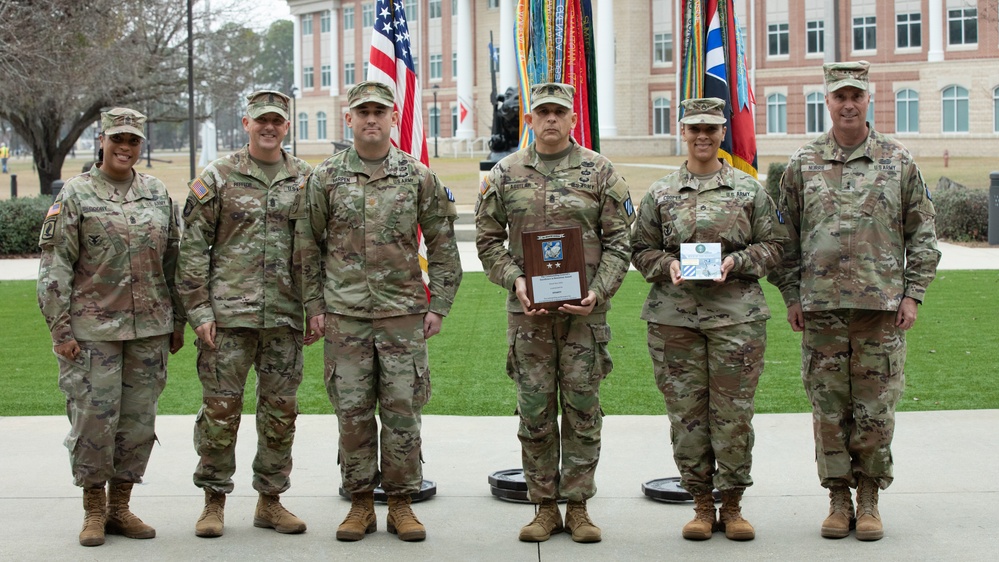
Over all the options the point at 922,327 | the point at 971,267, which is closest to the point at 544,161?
the point at 922,327

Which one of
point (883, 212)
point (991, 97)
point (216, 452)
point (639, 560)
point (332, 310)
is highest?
point (991, 97)

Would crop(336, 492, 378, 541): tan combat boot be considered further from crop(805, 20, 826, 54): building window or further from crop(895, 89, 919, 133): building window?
crop(805, 20, 826, 54): building window

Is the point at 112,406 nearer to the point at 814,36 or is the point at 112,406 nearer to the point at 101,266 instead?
the point at 101,266

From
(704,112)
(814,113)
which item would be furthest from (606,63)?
(704,112)

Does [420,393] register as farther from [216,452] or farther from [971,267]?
[971,267]

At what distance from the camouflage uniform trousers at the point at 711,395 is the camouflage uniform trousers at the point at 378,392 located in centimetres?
130

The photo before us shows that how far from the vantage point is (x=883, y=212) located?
20.2ft

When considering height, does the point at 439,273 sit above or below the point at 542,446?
above

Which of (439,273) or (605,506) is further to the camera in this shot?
(605,506)

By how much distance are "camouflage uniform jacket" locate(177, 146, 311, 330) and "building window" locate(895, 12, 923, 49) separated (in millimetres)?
63296

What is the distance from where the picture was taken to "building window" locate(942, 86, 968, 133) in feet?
200

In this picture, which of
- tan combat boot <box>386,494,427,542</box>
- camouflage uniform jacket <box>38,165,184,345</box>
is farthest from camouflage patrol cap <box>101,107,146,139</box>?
tan combat boot <box>386,494,427,542</box>

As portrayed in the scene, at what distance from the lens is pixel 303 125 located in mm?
95438

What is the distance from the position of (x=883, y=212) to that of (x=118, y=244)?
13.2 ft
